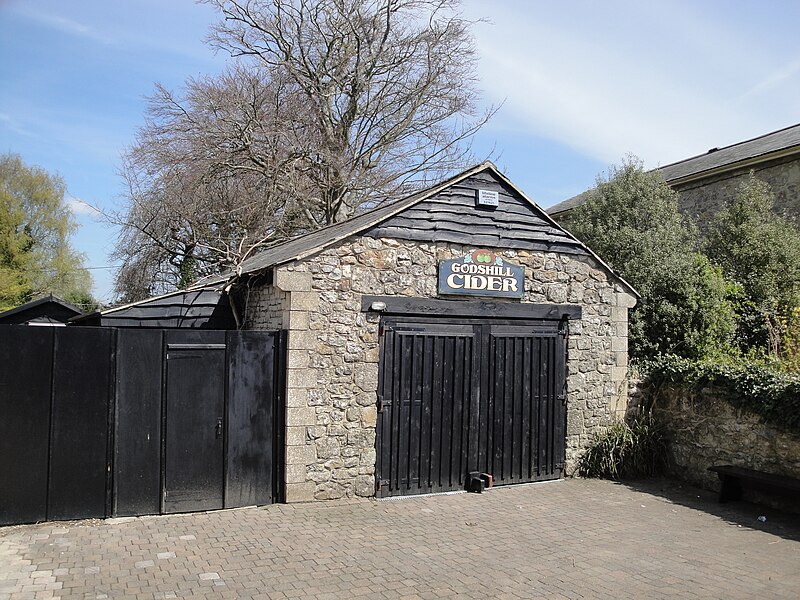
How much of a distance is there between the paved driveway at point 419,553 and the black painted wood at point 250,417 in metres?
0.28

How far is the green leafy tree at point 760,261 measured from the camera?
12406mm

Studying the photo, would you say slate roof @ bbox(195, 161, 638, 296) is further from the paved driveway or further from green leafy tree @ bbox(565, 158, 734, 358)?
the paved driveway

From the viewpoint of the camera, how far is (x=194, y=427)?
290 inches

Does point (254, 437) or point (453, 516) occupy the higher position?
point (254, 437)

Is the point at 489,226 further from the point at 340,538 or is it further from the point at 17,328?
the point at 17,328

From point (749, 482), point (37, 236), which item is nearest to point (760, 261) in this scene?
point (749, 482)

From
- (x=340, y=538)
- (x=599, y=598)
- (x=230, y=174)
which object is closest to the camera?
(x=599, y=598)

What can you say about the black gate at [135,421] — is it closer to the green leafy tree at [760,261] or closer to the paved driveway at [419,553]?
the paved driveway at [419,553]

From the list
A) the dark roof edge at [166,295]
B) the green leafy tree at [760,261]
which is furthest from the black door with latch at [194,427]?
the green leafy tree at [760,261]

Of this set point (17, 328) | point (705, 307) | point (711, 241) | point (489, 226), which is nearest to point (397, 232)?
point (489, 226)

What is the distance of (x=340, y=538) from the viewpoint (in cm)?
658

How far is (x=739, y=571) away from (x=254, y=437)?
5.30m

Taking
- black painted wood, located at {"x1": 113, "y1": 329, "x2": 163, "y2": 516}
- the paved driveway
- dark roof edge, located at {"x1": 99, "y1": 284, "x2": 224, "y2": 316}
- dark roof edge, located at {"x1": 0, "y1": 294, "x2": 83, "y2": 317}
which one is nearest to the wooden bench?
the paved driveway

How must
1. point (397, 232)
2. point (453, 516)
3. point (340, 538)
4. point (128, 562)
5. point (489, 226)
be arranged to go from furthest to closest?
point (489, 226) → point (397, 232) → point (453, 516) → point (340, 538) → point (128, 562)
